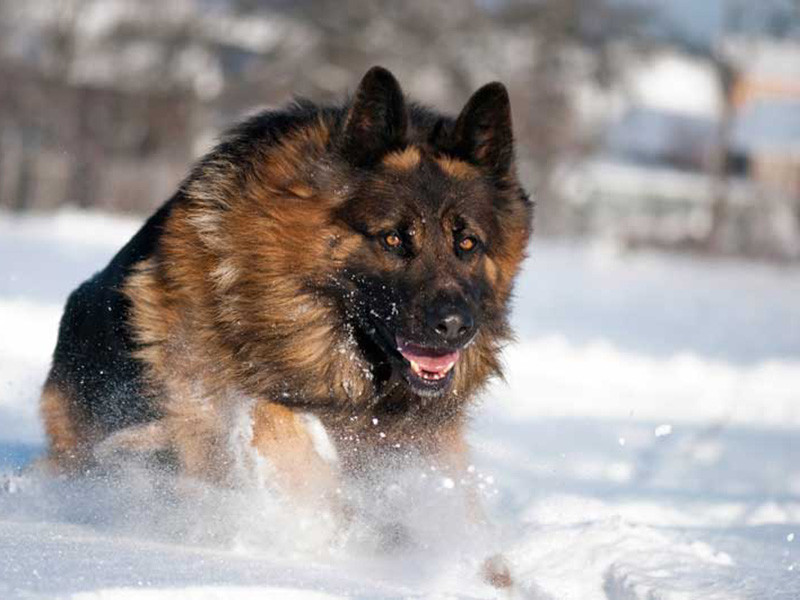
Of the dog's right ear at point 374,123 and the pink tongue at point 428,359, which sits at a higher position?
the dog's right ear at point 374,123

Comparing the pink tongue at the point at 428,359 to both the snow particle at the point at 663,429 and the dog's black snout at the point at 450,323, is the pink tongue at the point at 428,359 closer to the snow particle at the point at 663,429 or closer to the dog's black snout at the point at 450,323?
the dog's black snout at the point at 450,323

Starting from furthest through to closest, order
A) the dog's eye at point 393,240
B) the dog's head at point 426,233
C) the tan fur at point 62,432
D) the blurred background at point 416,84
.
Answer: the blurred background at point 416,84
the tan fur at point 62,432
the dog's eye at point 393,240
the dog's head at point 426,233

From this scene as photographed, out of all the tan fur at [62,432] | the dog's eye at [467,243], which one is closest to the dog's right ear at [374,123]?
the dog's eye at [467,243]

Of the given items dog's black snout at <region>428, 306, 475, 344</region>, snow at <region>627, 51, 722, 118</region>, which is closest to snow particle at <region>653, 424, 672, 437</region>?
dog's black snout at <region>428, 306, 475, 344</region>

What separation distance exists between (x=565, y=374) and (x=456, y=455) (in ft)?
22.5

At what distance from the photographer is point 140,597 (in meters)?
3.42

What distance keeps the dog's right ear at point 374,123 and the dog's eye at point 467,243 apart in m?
0.51

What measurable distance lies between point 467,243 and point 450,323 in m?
0.48

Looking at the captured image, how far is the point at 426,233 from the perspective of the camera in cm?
497

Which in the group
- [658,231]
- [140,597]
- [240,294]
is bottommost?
[658,231]

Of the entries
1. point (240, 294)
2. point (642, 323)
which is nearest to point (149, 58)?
point (642, 323)

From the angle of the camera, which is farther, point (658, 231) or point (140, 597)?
point (658, 231)

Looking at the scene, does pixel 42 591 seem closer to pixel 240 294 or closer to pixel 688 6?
pixel 240 294

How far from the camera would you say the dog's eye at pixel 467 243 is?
505 centimetres
